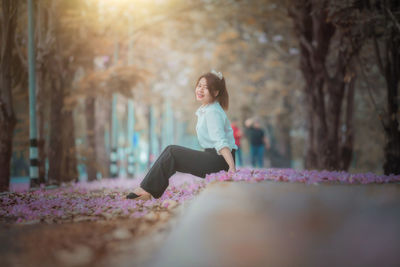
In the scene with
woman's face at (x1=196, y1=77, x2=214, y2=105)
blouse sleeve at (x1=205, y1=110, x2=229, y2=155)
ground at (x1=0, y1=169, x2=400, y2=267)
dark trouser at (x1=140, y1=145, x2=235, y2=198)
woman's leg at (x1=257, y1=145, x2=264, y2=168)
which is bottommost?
woman's leg at (x1=257, y1=145, x2=264, y2=168)

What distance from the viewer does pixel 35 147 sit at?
33.4ft

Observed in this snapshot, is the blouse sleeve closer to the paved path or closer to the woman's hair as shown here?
the woman's hair

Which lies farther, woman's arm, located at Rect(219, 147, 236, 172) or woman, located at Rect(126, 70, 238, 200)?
woman, located at Rect(126, 70, 238, 200)

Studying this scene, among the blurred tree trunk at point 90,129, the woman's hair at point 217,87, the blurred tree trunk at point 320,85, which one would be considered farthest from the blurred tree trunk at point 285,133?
the woman's hair at point 217,87

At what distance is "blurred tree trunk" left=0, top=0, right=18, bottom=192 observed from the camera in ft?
30.9

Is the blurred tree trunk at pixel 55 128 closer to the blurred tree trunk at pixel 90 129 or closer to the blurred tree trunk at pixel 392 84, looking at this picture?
the blurred tree trunk at pixel 90 129

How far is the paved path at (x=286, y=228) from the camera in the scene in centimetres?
377

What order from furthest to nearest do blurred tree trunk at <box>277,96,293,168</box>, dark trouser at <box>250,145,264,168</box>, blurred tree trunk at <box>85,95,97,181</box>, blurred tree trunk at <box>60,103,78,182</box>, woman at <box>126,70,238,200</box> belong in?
blurred tree trunk at <box>277,96,293,168</box> → dark trouser at <box>250,145,264,168</box> → blurred tree trunk at <box>85,95,97,181</box> → blurred tree trunk at <box>60,103,78,182</box> → woman at <box>126,70,238,200</box>

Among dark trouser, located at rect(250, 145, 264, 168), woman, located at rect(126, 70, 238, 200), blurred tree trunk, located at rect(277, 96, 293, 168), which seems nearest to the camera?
woman, located at rect(126, 70, 238, 200)

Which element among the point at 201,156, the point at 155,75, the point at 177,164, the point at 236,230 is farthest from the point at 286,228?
the point at 155,75

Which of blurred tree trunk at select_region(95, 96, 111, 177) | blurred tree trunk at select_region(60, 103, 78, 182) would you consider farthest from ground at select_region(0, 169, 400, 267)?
blurred tree trunk at select_region(95, 96, 111, 177)

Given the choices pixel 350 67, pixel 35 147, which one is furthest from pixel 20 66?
pixel 350 67

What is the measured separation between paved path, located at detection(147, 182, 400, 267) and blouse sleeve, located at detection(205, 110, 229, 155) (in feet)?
2.50

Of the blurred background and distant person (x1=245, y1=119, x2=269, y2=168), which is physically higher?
the blurred background
